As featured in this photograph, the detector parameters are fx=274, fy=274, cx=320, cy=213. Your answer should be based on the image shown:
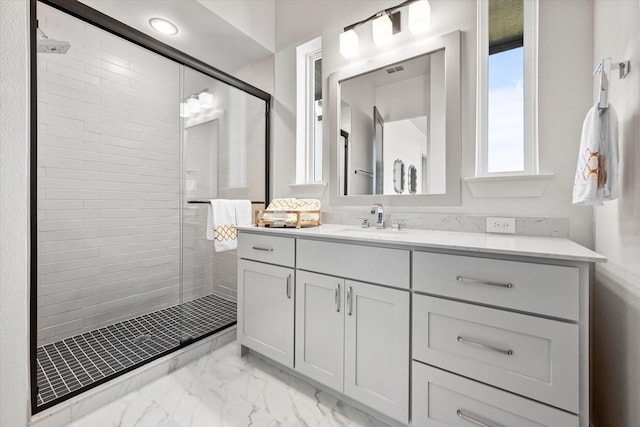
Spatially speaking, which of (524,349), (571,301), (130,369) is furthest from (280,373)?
(571,301)

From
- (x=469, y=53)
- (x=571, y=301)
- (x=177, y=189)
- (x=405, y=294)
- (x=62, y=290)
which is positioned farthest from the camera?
(x=177, y=189)

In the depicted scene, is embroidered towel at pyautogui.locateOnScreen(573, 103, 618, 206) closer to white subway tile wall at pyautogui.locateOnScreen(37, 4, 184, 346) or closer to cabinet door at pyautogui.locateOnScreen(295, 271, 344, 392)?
cabinet door at pyautogui.locateOnScreen(295, 271, 344, 392)

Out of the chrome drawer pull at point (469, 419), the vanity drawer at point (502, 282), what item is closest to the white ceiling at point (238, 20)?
the vanity drawer at point (502, 282)

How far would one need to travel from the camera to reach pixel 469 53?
59.9 inches

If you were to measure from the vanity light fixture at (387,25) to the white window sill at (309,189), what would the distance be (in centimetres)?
93

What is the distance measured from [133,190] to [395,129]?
215 cm

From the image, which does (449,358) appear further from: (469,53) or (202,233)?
(202,233)

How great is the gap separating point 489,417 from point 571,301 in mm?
503

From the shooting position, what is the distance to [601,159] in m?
0.94

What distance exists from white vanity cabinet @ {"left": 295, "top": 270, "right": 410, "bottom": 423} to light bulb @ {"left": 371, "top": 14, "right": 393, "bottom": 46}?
153cm

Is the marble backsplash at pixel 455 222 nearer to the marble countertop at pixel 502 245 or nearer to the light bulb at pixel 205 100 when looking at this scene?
the marble countertop at pixel 502 245

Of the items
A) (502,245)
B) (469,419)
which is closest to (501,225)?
(502,245)

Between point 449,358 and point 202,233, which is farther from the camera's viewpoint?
point 202,233

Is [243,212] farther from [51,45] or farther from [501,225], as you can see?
[501,225]
